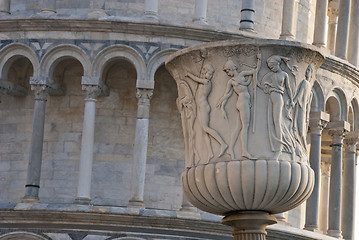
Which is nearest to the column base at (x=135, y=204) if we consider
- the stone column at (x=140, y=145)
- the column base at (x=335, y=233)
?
the stone column at (x=140, y=145)

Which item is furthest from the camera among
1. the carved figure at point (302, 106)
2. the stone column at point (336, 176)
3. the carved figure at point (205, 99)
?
the stone column at point (336, 176)

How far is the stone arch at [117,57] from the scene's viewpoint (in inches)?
902

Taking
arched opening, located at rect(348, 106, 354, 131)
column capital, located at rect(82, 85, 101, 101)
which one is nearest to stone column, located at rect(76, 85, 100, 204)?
column capital, located at rect(82, 85, 101, 101)

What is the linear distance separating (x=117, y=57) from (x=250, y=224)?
13.0 m

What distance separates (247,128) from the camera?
10484mm

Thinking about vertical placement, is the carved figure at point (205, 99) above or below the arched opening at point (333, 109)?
below

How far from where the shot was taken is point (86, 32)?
23.1 m

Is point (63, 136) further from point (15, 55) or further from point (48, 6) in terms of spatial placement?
point (48, 6)

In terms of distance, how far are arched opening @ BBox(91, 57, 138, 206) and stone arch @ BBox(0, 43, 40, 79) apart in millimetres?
1473

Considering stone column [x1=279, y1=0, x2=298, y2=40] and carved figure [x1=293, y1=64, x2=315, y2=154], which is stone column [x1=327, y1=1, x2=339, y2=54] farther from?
carved figure [x1=293, y1=64, x2=315, y2=154]

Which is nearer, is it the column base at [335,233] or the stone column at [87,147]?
the stone column at [87,147]

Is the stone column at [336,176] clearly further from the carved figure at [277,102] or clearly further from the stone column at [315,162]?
the carved figure at [277,102]

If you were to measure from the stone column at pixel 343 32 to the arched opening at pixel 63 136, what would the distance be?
6.01 metres

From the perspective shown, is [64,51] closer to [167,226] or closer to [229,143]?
[167,226]
